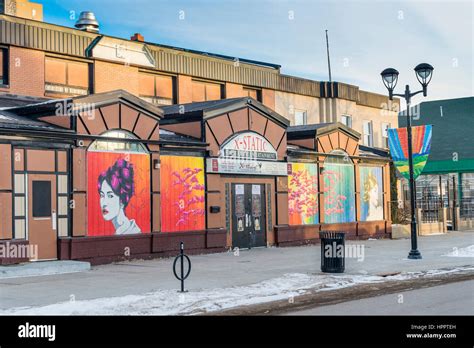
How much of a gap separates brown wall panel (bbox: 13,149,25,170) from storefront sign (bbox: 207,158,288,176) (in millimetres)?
7383

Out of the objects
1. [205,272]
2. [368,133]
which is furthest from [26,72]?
[368,133]

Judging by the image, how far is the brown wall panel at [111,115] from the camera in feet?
69.5

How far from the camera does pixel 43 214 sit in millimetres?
19422

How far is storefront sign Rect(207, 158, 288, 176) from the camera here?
24.7 meters

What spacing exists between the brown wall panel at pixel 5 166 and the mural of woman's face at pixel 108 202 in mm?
3074

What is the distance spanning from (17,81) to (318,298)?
54.1 feet

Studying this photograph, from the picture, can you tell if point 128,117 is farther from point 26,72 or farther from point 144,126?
point 26,72

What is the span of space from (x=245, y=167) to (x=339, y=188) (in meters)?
7.20

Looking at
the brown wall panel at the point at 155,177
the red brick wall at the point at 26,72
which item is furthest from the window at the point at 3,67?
the brown wall panel at the point at 155,177

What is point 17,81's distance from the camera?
25.5 metres

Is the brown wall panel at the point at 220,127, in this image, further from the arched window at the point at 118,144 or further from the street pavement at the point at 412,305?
the street pavement at the point at 412,305

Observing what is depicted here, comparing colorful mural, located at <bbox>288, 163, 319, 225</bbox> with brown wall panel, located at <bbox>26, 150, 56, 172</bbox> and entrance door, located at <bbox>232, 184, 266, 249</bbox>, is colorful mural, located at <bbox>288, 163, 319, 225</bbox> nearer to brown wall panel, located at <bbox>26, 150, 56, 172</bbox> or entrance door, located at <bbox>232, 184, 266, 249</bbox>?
entrance door, located at <bbox>232, 184, 266, 249</bbox>
